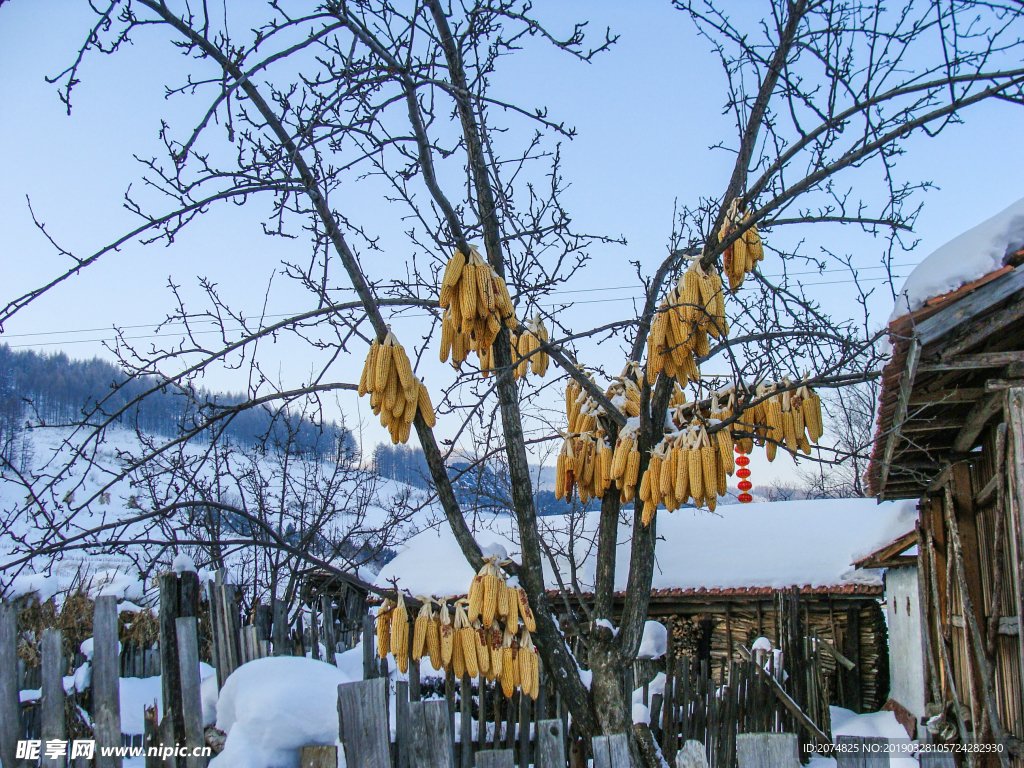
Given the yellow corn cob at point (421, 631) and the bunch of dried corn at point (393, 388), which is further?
the yellow corn cob at point (421, 631)

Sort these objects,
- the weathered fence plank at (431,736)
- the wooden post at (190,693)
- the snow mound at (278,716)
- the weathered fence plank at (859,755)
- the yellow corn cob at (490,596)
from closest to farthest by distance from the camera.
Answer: the weathered fence plank at (859,755) → the snow mound at (278,716) → the weathered fence plank at (431,736) → the wooden post at (190,693) → the yellow corn cob at (490,596)

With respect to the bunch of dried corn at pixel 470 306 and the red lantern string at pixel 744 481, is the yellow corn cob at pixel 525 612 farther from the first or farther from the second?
the red lantern string at pixel 744 481

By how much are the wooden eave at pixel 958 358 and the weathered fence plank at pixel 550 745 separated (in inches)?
69.8

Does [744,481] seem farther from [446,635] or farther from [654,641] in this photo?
[446,635]

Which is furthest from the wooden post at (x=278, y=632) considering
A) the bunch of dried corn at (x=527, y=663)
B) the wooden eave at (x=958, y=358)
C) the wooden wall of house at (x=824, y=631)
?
the wooden wall of house at (x=824, y=631)

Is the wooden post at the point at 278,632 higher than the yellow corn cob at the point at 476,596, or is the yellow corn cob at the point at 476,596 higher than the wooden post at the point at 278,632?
the yellow corn cob at the point at 476,596

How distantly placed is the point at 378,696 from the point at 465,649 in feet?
4.65

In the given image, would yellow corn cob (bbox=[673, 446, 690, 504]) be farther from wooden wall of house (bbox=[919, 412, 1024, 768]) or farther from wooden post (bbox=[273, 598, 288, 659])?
wooden post (bbox=[273, 598, 288, 659])

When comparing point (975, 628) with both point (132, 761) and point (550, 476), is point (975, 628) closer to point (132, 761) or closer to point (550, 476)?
point (132, 761)

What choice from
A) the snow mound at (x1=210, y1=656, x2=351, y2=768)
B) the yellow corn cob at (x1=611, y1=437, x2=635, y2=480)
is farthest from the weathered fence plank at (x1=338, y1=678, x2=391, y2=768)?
the yellow corn cob at (x1=611, y1=437, x2=635, y2=480)

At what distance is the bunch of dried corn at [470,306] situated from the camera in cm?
390

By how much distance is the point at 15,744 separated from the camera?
359 centimetres

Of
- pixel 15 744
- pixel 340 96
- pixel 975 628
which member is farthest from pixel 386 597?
pixel 975 628

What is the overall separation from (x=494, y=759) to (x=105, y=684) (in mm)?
1959
